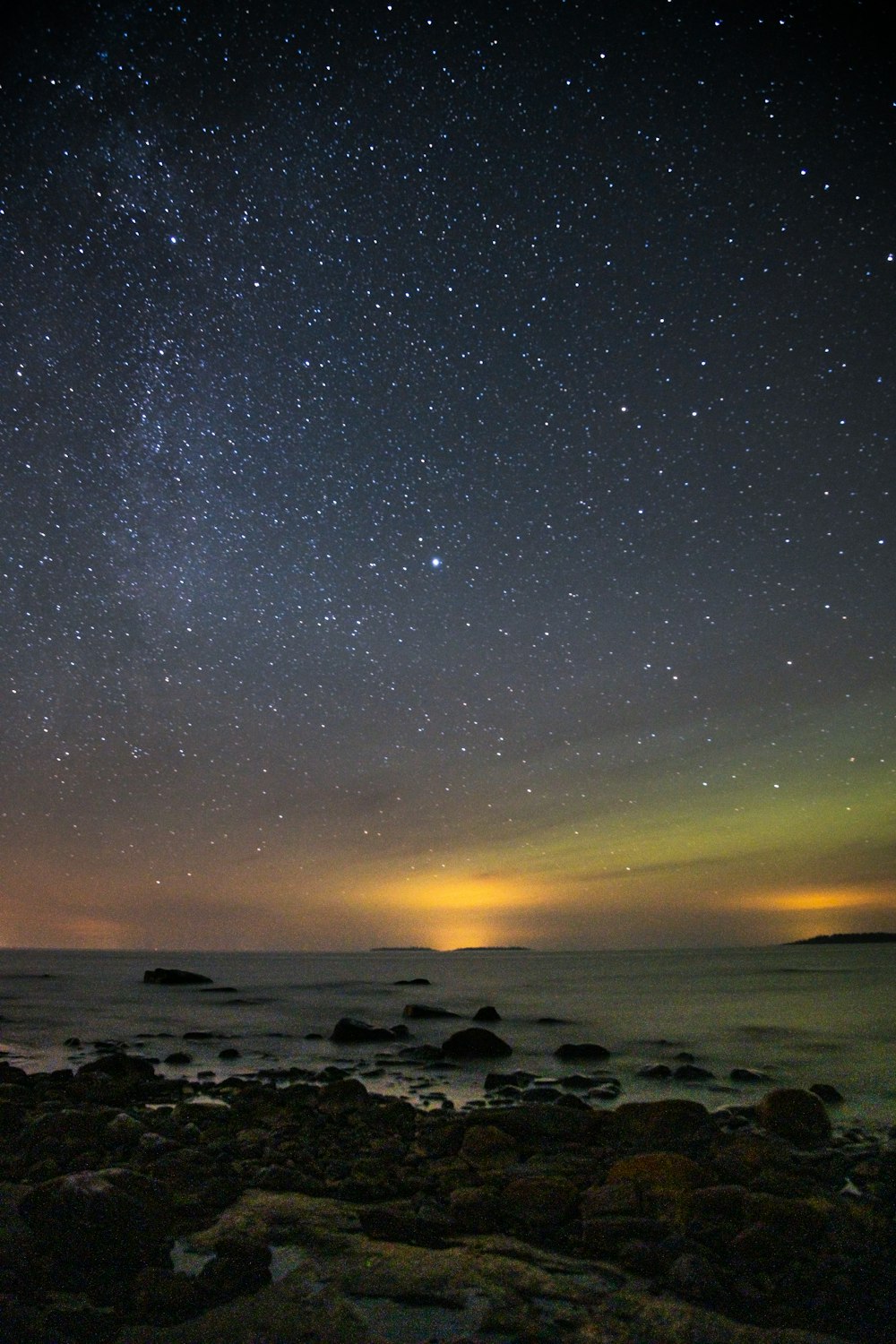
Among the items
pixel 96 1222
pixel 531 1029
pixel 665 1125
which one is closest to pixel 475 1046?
pixel 531 1029

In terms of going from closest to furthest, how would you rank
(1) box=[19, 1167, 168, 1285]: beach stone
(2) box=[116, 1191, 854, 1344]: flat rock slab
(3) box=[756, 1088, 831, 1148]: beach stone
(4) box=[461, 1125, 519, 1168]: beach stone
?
1. (2) box=[116, 1191, 854, 1344]: flat rock slab
2. (1) box=[19, 1167, 168, 1285]: beach stone
3. (4) box=[461, 1125, 519, 1168]: beach stone
4. (3) box=[756, 1088, 831, 1148]: beach stone

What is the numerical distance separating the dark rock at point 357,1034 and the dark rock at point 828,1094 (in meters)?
9.35

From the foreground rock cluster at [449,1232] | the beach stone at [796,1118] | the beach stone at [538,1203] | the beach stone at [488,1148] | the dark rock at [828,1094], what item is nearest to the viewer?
the foreground rock cluster at [449,1232]

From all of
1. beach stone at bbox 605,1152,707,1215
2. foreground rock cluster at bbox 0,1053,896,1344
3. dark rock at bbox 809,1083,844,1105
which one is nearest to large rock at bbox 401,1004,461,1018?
dark rock at bbox 809,1083,844,1105

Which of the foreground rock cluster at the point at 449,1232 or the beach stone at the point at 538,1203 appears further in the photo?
the beach stone at the point at 538,1203

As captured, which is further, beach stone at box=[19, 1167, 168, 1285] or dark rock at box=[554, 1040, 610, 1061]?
dark rock at box=[554, 1040, 610, 1061]

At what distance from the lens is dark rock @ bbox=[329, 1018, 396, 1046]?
1666 cm

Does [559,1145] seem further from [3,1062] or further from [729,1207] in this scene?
[3,1062]

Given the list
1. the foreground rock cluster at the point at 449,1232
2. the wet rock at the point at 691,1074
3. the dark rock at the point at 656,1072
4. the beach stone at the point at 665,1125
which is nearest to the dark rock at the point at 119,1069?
the foreground rock cluster at the point at 449,1232

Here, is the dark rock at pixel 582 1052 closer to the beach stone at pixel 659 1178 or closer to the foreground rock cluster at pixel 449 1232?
the foreground rock cluster at pixel 449 1232

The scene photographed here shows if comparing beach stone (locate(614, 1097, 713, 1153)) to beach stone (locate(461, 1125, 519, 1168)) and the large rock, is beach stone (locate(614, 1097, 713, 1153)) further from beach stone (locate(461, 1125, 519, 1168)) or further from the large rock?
the large rock

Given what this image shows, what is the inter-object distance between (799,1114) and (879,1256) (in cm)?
412

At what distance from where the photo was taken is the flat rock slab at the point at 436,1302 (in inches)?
147

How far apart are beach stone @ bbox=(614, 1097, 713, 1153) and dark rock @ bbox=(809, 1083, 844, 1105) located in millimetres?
3678
